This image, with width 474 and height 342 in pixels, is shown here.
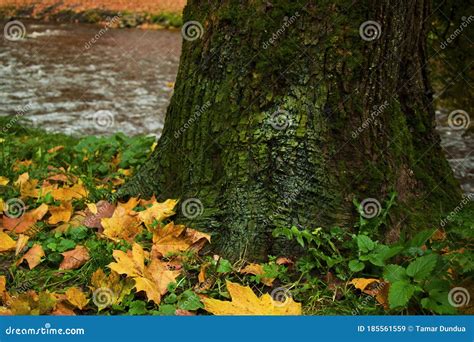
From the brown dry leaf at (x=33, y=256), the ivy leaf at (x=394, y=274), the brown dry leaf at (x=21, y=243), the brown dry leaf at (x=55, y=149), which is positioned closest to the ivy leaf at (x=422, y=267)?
the ivy leaf at (x=394, y=274)

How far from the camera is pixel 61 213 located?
9.44ft

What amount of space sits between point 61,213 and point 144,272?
743 mm

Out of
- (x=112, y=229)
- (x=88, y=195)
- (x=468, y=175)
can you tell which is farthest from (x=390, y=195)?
(x=468, y=175)

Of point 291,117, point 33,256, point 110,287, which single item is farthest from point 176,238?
point 291,117

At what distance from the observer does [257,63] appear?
2.51m

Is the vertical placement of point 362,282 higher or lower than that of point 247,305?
higher

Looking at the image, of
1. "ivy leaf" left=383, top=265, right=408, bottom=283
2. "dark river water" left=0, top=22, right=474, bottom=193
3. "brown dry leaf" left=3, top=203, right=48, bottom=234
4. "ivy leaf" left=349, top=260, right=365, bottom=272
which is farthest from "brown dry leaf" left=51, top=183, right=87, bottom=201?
"dark river water" left=0, top=22, right=474, bottom=193

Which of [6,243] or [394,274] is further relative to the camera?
[6,243]

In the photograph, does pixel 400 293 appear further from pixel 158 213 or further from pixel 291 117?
pixel 158 213

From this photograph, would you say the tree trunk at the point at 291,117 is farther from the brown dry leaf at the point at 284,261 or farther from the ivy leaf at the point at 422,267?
the ivy leaf at the point at 422,267

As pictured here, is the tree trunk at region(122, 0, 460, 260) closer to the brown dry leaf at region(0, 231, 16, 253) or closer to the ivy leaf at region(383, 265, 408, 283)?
the ivy leaf at region(383, 265, 408, 283)

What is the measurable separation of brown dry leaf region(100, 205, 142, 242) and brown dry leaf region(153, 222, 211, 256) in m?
0.15

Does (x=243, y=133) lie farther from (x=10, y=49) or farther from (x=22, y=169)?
(x=10, y=49)

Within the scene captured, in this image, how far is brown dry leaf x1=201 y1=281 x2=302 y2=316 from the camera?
7.13 ft
